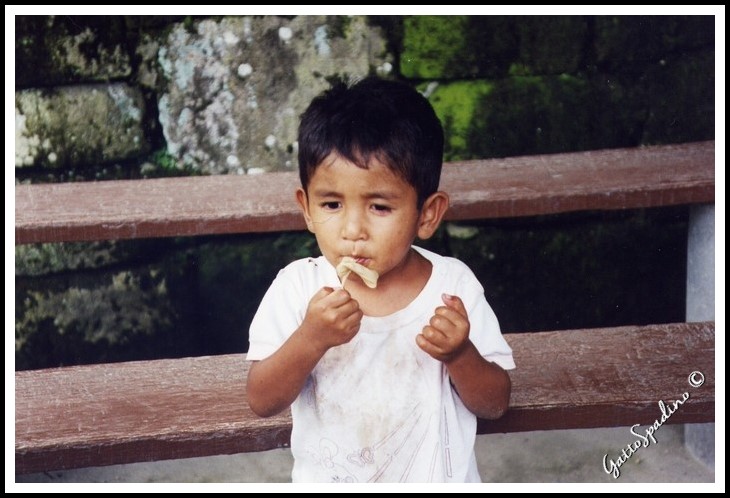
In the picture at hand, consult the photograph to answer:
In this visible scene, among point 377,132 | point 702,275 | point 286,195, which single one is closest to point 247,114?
point 286,195

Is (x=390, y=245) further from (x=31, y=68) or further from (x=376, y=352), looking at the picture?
(x=31, y=68)

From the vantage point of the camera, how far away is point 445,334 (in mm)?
1097

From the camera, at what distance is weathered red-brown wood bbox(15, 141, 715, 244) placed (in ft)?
4.77

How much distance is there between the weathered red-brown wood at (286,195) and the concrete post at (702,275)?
12cm

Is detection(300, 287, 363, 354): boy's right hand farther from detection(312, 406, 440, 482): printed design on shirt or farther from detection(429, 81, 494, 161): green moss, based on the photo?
detection(429, 81, 494, 161): green moss

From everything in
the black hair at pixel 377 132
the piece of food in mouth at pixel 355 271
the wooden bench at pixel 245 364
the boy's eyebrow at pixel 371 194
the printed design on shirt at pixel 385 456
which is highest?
the black hair at pixel 377 132

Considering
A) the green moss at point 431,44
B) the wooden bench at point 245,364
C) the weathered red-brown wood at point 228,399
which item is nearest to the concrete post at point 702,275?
the wooden bench at point 245,364

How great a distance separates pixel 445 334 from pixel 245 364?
1.19 ft

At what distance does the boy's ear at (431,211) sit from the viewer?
3.79ft

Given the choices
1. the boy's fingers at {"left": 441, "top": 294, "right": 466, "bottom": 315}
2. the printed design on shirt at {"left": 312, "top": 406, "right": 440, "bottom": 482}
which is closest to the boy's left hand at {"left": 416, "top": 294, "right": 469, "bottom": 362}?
the boy's fingers at {"left": 441, "top": 294, "right": 466, "bottom": 315}

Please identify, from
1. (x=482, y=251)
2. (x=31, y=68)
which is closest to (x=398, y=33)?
(x=482, y=251)

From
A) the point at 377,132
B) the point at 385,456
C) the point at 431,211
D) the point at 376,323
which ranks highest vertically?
the point at 377,132

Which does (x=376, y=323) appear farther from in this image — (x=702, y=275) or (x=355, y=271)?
(x=702, y=275)

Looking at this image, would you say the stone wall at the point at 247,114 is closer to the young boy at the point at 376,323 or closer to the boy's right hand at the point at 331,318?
the young boy at the point at 376,323
